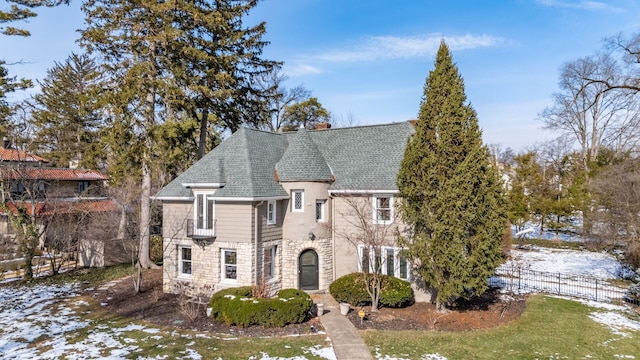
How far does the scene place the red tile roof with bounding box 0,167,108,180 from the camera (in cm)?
2063

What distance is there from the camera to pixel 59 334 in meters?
12.0

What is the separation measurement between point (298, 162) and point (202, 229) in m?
5.38

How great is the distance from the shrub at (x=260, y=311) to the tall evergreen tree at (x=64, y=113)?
26608mm

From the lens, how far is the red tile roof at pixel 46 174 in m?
20.6

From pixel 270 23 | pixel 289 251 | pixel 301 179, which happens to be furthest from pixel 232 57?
pixel 289 251

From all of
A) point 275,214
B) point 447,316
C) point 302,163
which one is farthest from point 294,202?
point 447,316

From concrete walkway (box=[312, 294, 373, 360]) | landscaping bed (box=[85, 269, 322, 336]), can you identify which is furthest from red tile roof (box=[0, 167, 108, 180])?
concrete walkway (box=[312, 294, 373, 360])

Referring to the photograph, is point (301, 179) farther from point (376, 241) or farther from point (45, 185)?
point (45, 185)

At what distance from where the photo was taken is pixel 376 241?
50.6ft

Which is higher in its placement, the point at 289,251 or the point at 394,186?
the point at 394,186

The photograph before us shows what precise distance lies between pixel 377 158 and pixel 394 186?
221cm

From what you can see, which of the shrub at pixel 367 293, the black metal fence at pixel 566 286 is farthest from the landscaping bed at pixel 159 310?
the black metal fence at pixel 566 286

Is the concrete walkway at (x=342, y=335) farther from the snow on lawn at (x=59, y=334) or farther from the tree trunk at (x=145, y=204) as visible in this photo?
the tree trunk at (x=145, y=204)

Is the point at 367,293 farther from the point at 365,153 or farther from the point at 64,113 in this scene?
the point at 64,113
